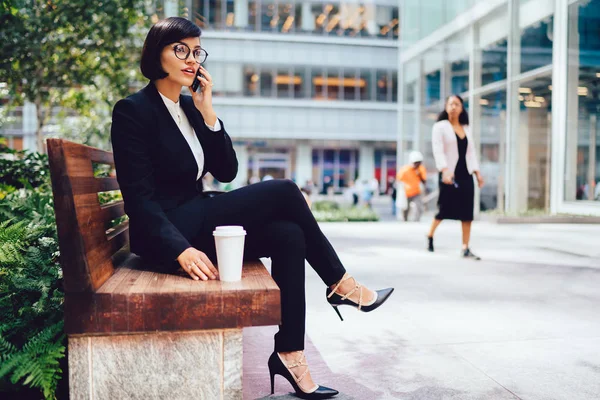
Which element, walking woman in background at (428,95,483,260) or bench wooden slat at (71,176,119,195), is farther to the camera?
walking woman in background at (428,95,483,260)

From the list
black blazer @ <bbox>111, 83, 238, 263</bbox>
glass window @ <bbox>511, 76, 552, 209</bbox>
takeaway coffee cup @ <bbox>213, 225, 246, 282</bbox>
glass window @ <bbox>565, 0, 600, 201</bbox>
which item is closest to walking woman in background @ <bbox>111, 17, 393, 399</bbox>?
black blazer @ <bbox>111, 83, 238, 263</bbox>

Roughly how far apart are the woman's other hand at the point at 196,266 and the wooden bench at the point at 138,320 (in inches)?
2.2

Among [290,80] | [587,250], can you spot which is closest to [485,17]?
[587,250]

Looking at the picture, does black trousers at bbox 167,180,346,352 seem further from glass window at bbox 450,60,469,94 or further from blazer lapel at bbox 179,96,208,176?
glass window at bbox 450,60,469,94

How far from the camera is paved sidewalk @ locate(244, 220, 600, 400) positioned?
8.95 feet

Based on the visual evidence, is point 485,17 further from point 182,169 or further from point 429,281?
point 182,169

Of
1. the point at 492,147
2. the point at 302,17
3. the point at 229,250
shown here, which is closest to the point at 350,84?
the point at 302,17

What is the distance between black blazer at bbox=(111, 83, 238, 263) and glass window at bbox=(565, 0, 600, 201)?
32.2ft

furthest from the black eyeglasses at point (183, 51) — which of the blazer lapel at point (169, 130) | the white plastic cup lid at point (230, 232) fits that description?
the white plastic cup lid at point (230, 232)

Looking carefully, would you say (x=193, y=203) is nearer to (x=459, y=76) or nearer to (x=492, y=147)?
(x=492, y=147)

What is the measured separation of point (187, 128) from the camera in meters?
2.77

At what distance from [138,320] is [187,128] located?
110 centimetres

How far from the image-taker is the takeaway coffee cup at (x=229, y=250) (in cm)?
209

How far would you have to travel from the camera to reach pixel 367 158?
3984cm
